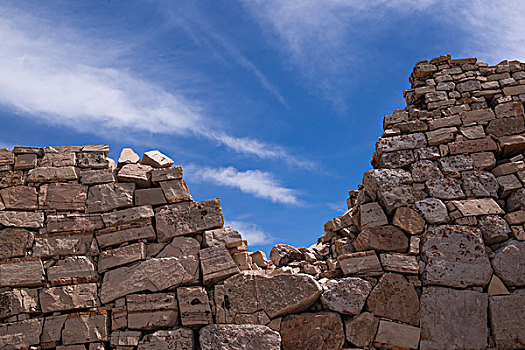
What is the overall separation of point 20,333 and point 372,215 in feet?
15.7

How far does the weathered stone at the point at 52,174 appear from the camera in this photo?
6.49 metres

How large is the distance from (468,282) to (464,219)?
2.79 feet

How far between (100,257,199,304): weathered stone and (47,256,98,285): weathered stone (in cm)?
22

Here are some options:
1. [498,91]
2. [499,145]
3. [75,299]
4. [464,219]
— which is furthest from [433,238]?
[75,299]

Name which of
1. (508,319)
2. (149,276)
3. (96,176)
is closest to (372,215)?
(508,319)

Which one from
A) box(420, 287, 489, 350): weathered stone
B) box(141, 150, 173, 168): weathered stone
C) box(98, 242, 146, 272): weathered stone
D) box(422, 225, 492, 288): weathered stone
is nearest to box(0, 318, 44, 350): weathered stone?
box(98, 242, 146, 272): weathered stone

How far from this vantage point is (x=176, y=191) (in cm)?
657

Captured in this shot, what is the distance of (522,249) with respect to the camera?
602cm

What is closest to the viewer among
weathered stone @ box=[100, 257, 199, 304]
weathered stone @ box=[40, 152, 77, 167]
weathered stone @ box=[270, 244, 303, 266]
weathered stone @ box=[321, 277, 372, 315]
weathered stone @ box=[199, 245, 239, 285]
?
weathered stone @ box=[321, 277, 372, 315]

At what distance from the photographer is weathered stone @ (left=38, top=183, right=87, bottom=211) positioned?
20.9ft

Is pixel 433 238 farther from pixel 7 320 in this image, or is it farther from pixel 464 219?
pixel 7 320

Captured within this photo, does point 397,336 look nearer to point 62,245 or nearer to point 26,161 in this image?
point 62,245

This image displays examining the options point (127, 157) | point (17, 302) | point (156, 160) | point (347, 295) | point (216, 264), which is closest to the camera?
point (17, 302)

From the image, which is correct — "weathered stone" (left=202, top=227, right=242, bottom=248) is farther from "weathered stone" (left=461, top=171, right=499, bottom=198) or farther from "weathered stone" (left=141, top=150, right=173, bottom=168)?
"weathered stone" (left=461, top=171, right=499, bottom=198)
